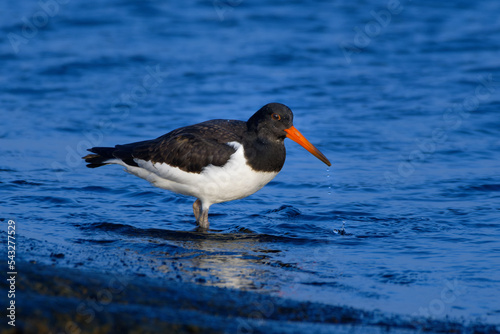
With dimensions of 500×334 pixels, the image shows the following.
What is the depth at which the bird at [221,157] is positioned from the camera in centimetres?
696

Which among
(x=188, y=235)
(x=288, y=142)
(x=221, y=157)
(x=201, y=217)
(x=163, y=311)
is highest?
(x=288, y=142)

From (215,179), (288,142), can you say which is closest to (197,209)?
(215,179)

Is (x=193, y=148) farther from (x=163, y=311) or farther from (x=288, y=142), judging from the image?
(x=288, y=142)

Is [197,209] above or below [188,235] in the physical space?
above

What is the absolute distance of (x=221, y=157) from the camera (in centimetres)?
695

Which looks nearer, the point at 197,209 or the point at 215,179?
the point at 215,179

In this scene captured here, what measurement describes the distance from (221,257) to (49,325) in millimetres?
2791

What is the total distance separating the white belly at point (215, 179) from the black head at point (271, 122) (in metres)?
0.33

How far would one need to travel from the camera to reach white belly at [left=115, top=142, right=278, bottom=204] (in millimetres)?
6930

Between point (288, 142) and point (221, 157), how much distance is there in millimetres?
4279

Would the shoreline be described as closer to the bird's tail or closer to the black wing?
the black wing

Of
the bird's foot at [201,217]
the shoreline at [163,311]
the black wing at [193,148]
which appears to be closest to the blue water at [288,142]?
the bird's foot at [201,217]

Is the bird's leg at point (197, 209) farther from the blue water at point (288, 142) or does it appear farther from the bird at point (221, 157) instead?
the blue water at point (288, 142)

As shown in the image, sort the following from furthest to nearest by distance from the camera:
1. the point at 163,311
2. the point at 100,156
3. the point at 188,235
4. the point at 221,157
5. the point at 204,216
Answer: the point at 100,156 < the point at 204,216 < the point at 188,235 < the point at 221,157 < the point at 163,311
